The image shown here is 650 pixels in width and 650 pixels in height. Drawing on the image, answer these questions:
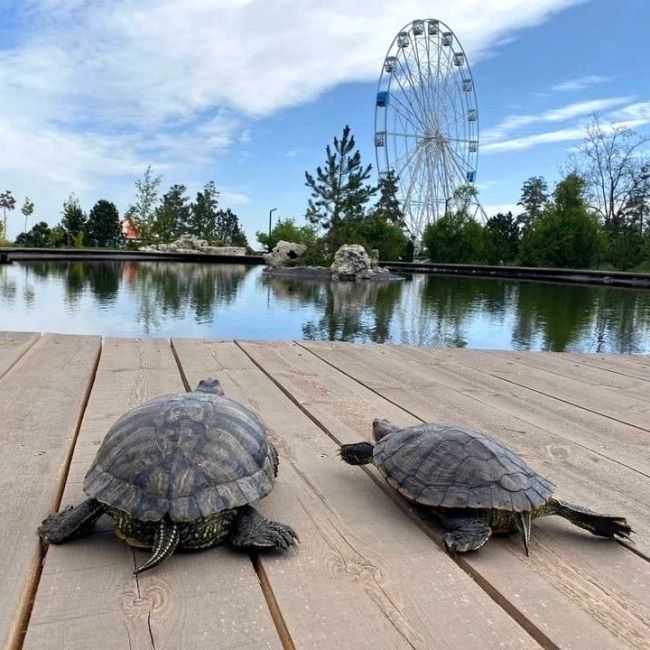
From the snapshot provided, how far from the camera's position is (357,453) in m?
1.80

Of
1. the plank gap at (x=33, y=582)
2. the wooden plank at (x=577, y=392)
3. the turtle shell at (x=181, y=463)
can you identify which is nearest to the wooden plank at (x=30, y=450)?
the plank gap at (x=33, y=582)

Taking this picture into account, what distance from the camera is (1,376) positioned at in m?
2.76

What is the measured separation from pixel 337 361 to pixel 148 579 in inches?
102

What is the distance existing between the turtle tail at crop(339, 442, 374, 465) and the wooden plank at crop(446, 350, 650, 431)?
139 centimetres

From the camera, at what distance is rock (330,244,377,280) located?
28578mm

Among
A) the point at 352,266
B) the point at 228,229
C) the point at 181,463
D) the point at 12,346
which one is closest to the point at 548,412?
the point at 181,463

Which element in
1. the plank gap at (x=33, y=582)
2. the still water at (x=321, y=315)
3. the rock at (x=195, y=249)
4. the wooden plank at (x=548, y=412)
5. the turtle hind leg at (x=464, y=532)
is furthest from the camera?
the rock at (x=195, y=249)

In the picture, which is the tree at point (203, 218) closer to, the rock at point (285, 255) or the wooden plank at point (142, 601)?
the rock at point (285, 255)

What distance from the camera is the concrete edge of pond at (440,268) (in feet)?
91.4

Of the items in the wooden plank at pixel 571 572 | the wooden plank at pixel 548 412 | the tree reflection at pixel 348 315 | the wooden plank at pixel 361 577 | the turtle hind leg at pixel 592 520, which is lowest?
the tree reflection at pixel 348 315

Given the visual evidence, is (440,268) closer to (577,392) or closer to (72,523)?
(577,392)

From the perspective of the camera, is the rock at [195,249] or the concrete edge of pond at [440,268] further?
the rock at [195,249]

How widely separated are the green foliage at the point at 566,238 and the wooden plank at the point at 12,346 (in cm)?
3958

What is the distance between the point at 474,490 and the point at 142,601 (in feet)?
2.59
